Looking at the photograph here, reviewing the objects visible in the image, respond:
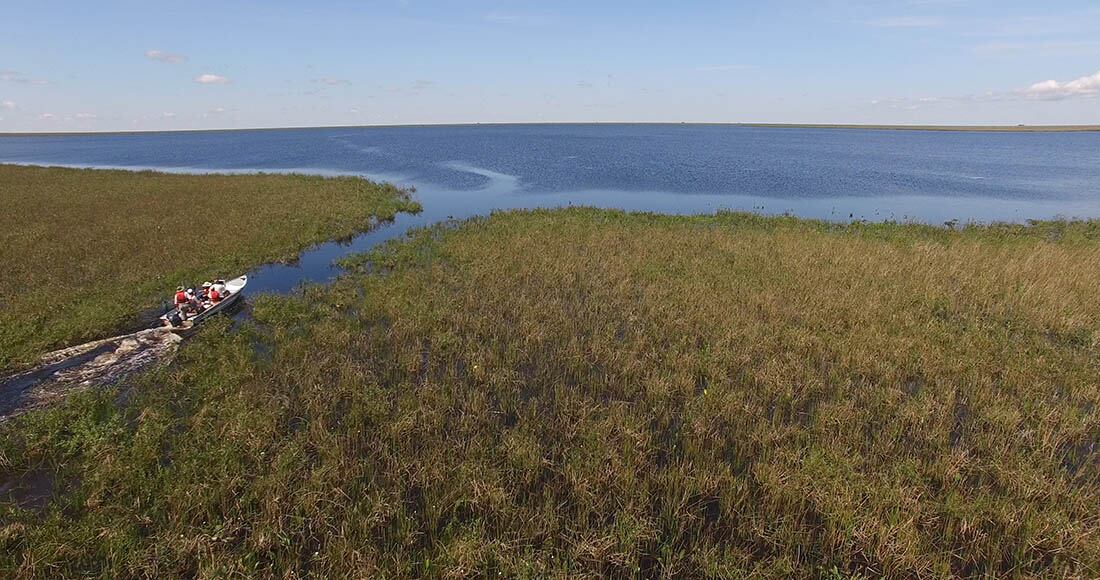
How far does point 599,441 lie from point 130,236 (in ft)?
93.7

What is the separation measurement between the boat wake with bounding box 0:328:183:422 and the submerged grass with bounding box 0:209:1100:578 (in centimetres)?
120

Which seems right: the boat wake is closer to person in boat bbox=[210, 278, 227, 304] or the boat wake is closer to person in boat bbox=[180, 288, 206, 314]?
person in boat bbox=[180, 288, 206, 314]

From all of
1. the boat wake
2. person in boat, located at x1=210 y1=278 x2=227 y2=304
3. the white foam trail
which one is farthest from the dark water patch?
the white foam trail

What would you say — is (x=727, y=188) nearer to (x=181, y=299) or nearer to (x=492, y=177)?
(x=492, y=177)

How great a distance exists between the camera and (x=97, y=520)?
7441 mm

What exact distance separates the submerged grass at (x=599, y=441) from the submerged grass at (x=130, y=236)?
5519 millimetres

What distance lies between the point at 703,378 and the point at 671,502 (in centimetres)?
486

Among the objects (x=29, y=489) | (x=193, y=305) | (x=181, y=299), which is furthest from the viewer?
(x=193, y=305)

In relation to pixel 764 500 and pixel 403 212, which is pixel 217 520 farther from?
pixel 403 212

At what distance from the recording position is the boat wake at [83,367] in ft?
36.8

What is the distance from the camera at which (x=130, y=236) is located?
81.9 feet

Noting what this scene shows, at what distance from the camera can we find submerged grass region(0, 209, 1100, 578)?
23.5ft

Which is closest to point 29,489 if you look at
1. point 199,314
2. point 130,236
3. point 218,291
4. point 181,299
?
point 199,314

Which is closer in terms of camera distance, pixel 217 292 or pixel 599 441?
pixel 599 441
